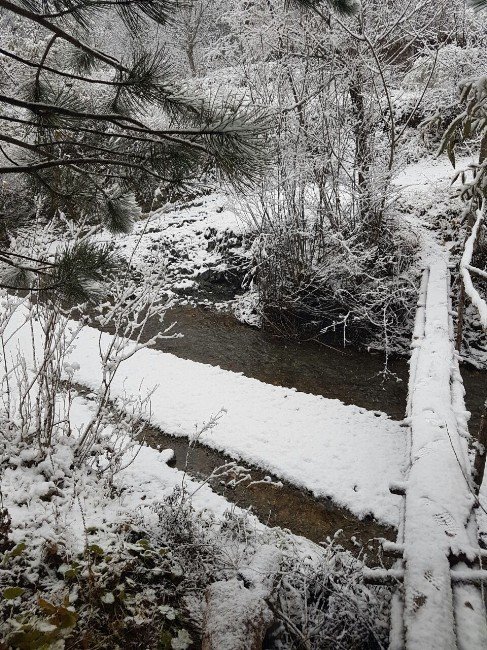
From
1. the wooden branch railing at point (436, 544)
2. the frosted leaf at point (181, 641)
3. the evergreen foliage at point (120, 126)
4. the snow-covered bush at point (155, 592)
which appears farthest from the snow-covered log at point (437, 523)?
the evergreen foliage at point (120, 126)

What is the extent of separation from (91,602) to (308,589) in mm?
1182

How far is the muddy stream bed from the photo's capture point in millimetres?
3801

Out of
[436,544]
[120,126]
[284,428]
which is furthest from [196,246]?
[436,544]

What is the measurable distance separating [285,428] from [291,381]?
1.45 m

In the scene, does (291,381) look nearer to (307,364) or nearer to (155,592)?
(307,364)

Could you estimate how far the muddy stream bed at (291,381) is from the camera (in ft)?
12.5

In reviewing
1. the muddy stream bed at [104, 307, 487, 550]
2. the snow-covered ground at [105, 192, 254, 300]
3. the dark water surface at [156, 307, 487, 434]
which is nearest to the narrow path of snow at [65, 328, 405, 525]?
the muddy stream bed at [104, 307, 487, 550]

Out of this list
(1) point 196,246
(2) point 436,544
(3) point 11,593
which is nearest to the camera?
(3) point 11,593

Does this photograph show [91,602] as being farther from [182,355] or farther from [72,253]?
[182,355]

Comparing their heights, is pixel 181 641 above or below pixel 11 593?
below

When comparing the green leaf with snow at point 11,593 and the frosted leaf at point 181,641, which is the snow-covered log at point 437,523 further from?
the green leaf with snow at point 11,593

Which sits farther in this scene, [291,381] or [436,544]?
[291,381]

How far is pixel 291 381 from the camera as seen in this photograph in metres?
6.19

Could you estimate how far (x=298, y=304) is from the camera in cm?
743
